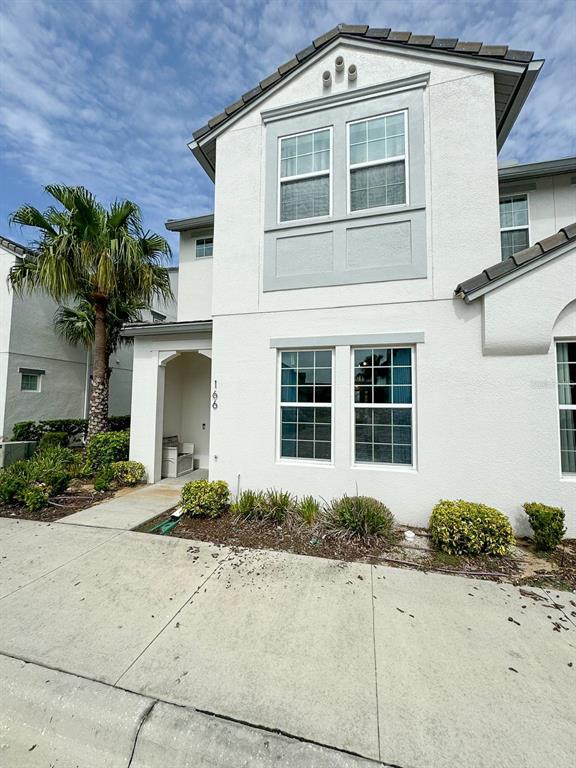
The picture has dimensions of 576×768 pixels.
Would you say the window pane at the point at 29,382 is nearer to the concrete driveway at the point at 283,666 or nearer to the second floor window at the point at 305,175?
the concrete driveway at the point at 283,666

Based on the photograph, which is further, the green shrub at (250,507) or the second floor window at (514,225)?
the second floor window at (514,225)

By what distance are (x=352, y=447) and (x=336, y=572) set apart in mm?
2170

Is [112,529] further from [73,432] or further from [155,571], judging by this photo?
[73,432]

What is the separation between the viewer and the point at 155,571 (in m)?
4.23

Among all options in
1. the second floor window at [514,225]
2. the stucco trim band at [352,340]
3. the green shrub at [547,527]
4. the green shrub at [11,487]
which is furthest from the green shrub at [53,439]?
the second floor window at [514,225]

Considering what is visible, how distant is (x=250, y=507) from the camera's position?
19.0 ft

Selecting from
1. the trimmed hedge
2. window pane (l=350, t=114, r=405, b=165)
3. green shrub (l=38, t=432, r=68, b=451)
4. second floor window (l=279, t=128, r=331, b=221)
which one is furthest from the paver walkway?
window pane (l=350, t=114, r=405, b=165)

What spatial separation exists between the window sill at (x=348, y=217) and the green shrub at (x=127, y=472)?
21.0ft

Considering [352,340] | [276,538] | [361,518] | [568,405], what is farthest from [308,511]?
[568,405]

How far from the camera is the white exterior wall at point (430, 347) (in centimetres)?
517

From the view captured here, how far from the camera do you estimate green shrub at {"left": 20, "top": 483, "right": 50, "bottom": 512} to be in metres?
6.28

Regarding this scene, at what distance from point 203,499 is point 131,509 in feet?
5.71

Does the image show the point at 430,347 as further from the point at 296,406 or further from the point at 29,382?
the point at 29,382

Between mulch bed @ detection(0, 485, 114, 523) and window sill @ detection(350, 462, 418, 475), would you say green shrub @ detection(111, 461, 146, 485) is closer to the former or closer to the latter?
mulch bed @ detection(0, 485, 114, 523)
